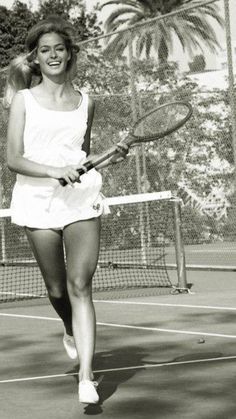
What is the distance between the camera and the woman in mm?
6219

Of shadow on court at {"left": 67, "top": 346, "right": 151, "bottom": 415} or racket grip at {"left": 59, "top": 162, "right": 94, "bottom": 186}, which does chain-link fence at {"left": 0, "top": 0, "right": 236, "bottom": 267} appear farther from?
racket grip at {"left": 59, "top": 162, "right": 94, "bottom": 186}

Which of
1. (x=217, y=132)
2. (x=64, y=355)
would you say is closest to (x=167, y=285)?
(x=217, y=132)

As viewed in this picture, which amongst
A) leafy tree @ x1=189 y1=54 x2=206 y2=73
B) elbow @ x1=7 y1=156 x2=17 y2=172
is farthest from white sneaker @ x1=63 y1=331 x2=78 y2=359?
leafy tree @ x1=189 y1=54 x2=206 y2=73

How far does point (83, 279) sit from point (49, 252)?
1.12 feet

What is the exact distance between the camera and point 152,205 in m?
19.0

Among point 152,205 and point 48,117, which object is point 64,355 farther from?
point 152,205

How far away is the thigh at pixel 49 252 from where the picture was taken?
6.38m

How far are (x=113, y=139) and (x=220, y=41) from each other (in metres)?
3.20

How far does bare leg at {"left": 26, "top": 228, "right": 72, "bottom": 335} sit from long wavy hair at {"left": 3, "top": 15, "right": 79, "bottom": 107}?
2.79 feet

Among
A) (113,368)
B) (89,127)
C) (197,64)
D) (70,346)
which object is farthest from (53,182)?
(197,64)

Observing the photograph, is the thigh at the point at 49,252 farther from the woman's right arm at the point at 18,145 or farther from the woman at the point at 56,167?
the woman's right arm at the point at 18,145

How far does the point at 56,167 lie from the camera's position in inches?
244

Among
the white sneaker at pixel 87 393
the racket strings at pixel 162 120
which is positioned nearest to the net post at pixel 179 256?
the racket strings at pixel 162 120

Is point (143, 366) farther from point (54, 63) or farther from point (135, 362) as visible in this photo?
point (54, 63)
